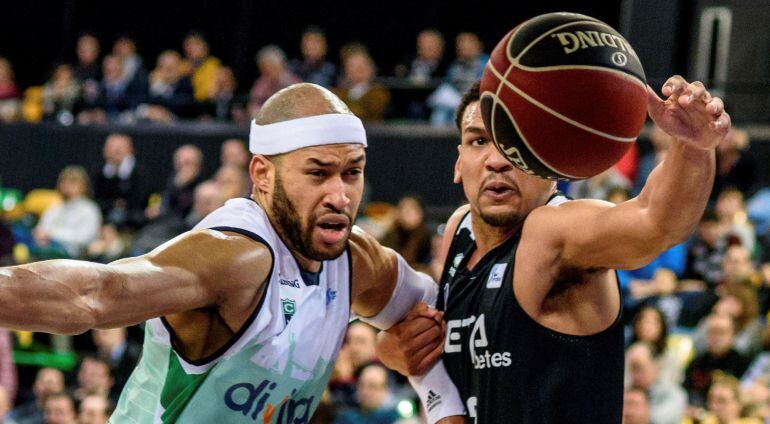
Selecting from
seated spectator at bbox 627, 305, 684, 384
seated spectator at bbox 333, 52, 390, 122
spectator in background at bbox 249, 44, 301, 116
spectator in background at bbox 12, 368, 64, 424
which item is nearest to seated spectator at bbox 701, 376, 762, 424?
seated spectator at bbox 627, 305, 684, 384

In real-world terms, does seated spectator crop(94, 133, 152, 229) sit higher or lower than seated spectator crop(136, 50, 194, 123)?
lower

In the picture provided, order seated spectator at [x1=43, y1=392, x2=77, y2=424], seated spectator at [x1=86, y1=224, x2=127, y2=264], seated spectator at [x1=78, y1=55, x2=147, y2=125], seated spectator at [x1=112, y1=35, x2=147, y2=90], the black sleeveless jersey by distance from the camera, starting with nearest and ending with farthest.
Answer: the black sleeveless jersey, seated spectator at [x1=43, y1=392, x2=77, y2=424], seated spectator at [x1=86, y1=224, x2=127, y2=264], seated spectator at [x1=78, y1=55, x2=147, y2=125], seated spectator at [x1=112, y1=35, x2=147, y2=90]

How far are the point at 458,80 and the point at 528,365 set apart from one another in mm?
8670

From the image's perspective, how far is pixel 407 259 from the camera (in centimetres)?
980

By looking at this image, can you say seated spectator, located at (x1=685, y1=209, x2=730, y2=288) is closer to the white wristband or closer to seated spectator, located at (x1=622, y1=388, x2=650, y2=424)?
seated spectator, located at (x1=622, y1=388, x2=650, y2=424)

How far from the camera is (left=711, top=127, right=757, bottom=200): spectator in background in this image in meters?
10.4

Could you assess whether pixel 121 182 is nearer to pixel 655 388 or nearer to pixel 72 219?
pixel 72 219

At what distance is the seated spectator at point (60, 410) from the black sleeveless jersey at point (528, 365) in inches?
225

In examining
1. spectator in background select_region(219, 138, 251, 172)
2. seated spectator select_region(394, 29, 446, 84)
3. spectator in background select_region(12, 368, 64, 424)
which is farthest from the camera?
seated spectator select_region(394, 29, 446, 84)

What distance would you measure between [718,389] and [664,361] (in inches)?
30.0

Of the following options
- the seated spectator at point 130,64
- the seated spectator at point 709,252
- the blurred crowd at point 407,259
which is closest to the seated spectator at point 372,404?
the blurred crowd at point 407,259

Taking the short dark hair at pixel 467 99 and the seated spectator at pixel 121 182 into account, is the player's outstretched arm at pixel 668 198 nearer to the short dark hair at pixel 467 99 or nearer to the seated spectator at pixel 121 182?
the short dark hair at pixel 467 99

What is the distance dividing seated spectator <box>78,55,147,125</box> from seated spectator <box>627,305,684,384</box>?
25.0 ft

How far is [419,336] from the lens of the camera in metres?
4.29
